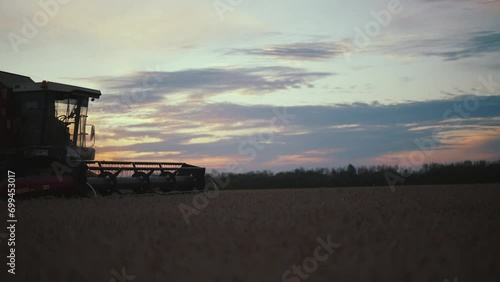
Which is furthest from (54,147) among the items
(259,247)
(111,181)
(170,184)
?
(259,247)

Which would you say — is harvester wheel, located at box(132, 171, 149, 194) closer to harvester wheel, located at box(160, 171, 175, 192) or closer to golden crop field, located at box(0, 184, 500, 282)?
harvester wheel, located at box(160, 171, 175, 192)

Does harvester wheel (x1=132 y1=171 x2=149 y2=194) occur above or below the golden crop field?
above

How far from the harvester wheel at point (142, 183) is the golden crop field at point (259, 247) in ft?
18.8

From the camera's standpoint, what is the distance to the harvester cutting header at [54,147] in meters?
11.7

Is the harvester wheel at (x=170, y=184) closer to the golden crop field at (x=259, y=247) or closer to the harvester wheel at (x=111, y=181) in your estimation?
the harvester wheel at (x=111, y=181)

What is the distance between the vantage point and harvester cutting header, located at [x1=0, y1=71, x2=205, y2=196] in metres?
11.7

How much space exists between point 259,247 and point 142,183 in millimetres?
9261

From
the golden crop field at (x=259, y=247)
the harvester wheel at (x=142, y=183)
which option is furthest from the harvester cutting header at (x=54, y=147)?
the golden crop field at (x=259, y=247)

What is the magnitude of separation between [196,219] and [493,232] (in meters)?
3.62

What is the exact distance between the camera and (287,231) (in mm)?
5680

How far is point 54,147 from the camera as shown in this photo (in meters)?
12.6

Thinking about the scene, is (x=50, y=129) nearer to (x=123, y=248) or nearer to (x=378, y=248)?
(x=123, y=248)

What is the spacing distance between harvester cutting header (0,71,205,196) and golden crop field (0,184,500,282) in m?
4.01

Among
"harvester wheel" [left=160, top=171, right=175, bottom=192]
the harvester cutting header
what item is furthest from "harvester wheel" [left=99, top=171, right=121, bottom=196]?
"harvester wheel" [left=160, top=171, right=175, bottom=192]
